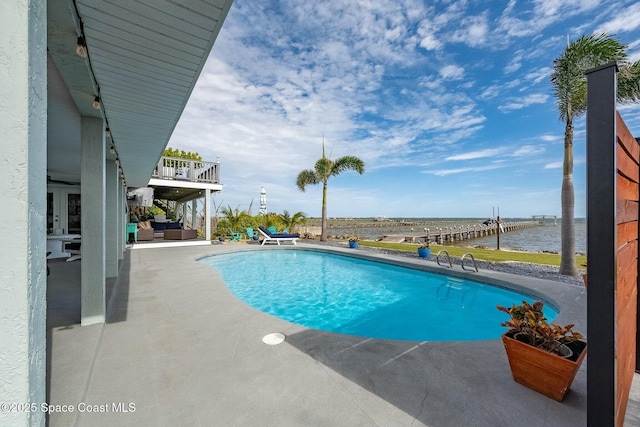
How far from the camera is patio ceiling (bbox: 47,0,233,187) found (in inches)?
84.6

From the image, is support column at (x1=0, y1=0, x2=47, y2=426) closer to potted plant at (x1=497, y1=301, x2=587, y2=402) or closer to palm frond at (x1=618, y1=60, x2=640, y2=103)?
potted plant at (x1=497, y1=301, x2=587, y2=402)

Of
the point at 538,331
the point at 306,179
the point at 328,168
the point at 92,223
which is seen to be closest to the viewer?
the point at 538,331

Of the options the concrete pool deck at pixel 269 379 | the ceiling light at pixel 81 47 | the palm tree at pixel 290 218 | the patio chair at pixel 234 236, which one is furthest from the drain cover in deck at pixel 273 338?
the palm tree at pixel 290 218

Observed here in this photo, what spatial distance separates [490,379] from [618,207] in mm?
1945

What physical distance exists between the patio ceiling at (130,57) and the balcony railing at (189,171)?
30.8 feet

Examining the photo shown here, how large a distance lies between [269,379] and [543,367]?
251 centimetres

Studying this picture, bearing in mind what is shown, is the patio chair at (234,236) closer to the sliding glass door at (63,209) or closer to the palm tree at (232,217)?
the palm tree at (232,217)

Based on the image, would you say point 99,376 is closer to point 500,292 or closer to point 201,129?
point 500,292

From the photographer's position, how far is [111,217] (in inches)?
268

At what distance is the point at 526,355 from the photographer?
2469 millimetres

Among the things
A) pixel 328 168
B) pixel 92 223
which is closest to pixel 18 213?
pixel 92 223

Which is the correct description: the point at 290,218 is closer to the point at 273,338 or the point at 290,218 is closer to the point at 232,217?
the point at 232,217

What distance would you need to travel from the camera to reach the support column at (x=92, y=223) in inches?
152

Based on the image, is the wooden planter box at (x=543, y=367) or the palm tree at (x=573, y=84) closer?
the wooden planter box at (x=543, y=367)
